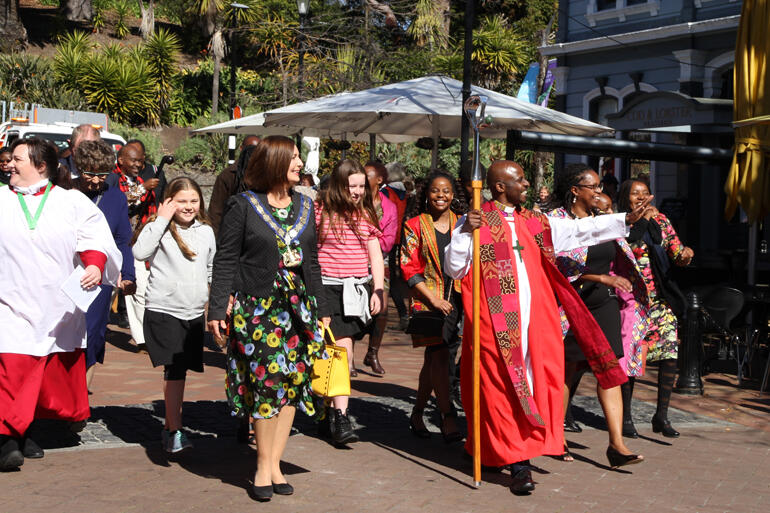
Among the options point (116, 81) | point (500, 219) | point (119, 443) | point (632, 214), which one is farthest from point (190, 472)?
point (116, 81)

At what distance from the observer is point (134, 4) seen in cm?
5378

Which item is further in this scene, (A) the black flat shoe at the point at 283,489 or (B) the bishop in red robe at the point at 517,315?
(B) the bishop in red robe at the point at 517,315

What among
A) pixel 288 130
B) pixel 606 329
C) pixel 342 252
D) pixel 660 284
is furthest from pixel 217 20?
pixel 606 329

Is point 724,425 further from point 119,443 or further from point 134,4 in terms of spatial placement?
point 134,4

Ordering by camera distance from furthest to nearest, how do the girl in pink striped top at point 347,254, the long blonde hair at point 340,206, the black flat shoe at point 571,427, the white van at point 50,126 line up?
the white van at point 50,126
the black flat shoe at point 571,427
the long blonde hair at point 340,206
the girl in pink striped top at point 347,254

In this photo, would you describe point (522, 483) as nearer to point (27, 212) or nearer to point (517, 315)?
point (517, 315)

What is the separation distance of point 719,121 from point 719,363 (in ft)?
14.8

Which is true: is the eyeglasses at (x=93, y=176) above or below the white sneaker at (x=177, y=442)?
above

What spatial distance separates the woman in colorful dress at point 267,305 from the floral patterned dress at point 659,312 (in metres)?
2.94

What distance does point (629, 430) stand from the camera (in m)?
7.69

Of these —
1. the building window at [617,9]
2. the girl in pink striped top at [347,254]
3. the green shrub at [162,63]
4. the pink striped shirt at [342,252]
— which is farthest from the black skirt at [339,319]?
the green shrub at [162,63]

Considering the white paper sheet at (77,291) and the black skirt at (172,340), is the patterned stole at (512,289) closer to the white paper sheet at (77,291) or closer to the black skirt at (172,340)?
the black skirt at (172,340)

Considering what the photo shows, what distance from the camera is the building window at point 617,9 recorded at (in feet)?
67.5

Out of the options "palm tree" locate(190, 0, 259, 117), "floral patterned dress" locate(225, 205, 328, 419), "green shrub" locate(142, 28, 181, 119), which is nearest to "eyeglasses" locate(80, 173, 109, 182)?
"floral patterned dress" locate(225, 205, 328, 419)
